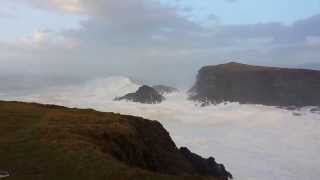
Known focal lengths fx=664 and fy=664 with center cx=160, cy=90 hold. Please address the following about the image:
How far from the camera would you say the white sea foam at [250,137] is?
47.5 metres

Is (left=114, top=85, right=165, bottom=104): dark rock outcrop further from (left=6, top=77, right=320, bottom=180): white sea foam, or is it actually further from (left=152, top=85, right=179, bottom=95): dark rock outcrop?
(left=152, top=85, right=179, bottom=95): dark rock outcrop

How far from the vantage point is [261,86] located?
11669 cm

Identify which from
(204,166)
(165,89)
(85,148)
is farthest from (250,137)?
(165,89)

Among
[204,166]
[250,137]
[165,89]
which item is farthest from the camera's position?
[165,89]

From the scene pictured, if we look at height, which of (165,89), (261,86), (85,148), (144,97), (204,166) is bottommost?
(204,166)

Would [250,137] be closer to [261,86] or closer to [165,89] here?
[261,86]

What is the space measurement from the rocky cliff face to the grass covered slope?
233 ft

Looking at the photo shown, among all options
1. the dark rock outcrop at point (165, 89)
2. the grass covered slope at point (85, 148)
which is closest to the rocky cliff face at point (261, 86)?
the dark rock outcrop at point (165, 89)

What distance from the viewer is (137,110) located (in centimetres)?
9069

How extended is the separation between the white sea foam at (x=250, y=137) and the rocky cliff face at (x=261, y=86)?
347 inches

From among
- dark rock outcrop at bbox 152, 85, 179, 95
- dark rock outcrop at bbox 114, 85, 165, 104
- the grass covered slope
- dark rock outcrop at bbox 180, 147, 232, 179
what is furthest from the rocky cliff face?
the grass covered slope

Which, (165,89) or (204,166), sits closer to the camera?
(204,166)

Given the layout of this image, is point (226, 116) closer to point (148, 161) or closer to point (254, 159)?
point (254, 159)

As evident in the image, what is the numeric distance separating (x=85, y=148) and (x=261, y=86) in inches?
3741
